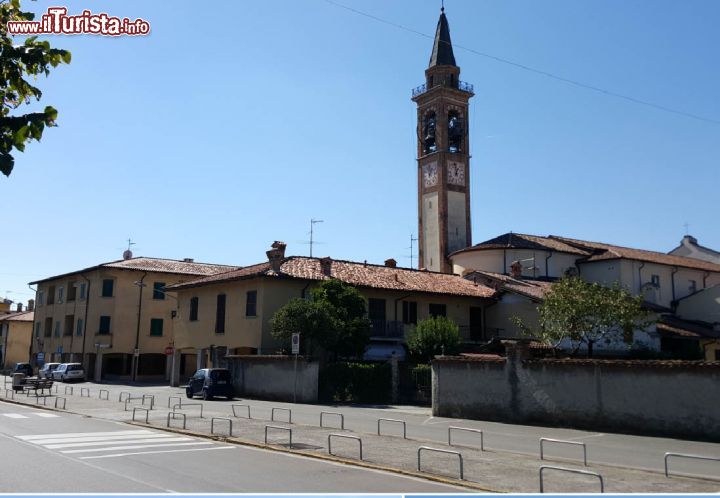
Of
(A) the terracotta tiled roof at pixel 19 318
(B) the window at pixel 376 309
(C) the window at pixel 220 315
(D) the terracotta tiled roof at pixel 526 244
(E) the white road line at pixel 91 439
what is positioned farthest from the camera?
(A) the terracotta tiled roof at pixel 19 318

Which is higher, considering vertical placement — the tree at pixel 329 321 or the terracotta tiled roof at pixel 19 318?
the terracotta tiled roof at pixel 19 318

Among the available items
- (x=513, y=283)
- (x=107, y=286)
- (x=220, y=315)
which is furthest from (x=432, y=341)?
(x=107, y=286)

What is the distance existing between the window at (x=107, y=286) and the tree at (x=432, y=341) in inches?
1093

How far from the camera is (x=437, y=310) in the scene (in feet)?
134

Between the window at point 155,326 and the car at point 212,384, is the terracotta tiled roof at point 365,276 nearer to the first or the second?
the car at point 212,384

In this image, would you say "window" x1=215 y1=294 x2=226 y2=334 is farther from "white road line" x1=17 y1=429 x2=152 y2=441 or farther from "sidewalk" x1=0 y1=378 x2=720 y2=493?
"white road line" x1=17 y1=429 x2=152 y2=441

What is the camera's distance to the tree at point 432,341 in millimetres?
32812

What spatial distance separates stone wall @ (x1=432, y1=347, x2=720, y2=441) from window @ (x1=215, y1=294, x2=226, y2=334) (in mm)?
18043

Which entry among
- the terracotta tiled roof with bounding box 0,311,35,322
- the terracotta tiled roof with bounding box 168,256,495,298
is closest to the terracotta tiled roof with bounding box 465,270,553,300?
the terracotta tiled roof with bounding box 168,256,495,298

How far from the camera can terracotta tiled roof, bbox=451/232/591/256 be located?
48.4 m

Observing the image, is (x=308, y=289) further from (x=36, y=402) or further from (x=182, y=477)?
(x=182, y=477)

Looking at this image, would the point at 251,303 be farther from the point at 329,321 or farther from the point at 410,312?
the point at 410,312

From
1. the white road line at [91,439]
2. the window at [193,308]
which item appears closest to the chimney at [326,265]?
the window at [193,308]

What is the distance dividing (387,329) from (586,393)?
19629mm
